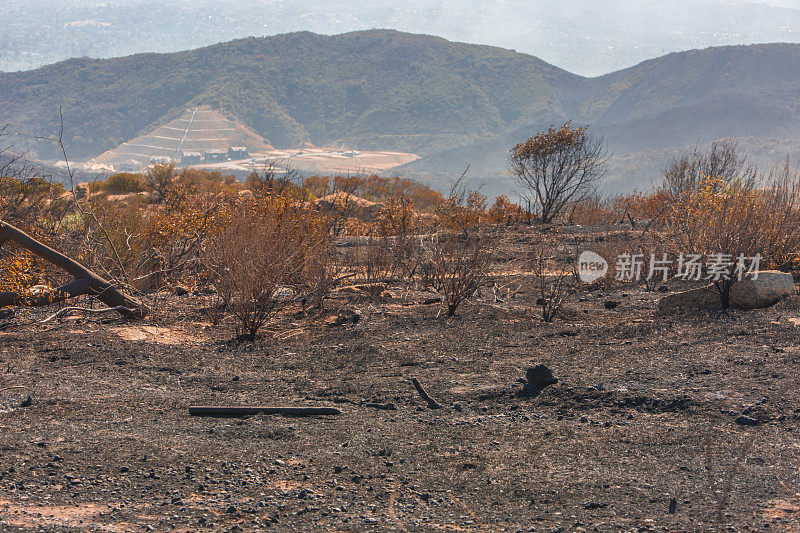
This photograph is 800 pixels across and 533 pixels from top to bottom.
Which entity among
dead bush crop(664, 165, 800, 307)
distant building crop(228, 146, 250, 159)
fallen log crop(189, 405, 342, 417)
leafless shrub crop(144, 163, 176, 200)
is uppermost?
distant building crop(228, 146, 250, 159)

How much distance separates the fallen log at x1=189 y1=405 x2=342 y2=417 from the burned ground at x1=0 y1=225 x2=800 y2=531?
84mm

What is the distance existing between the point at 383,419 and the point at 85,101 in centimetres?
15601

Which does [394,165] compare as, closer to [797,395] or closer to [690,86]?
[690,86]

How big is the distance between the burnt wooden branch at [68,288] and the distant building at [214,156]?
113652mm

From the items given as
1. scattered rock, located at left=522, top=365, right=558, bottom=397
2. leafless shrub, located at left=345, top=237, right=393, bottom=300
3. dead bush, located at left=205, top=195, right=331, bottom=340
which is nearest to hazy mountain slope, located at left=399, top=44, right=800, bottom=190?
leafless shrub, located at left=345, top=237, right=393, bottom=300

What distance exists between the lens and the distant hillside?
139 meters

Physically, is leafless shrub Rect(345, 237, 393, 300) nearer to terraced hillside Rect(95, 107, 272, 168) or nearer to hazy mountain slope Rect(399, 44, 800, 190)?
terraced hillside Rect(95, 107, 272, 168)

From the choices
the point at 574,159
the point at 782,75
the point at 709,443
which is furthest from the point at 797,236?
the point at 782,75

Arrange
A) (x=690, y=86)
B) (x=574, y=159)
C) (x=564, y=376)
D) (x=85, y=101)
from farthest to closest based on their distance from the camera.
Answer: (x=690, y=86), (x=85, y=101), (x=574, y=159), (x=564, y=376)

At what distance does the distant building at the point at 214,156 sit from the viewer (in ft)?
385

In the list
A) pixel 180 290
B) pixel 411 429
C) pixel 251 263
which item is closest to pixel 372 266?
pixel 180 290

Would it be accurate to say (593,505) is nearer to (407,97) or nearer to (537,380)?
(537,380)

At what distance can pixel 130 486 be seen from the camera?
3.50 meters

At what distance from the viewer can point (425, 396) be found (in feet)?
16.4
